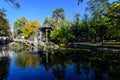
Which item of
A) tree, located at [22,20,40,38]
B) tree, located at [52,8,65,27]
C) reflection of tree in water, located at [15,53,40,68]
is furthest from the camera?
tree, located at [52,8,65,27]

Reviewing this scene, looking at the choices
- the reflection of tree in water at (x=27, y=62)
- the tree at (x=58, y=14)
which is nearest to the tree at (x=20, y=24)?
the tree at (x=58, y=14)

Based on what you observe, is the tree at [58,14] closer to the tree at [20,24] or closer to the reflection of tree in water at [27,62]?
the tree at [20,24]

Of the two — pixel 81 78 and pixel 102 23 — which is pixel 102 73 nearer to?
pixel 81 78

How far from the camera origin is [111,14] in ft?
111

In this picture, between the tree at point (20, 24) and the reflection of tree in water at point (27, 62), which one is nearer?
the reflection of tree in water at point (27, 62)

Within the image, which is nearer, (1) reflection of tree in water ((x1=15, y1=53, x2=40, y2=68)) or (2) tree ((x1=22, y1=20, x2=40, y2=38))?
(1) reflection of tree in water ((x1=15, y1=53, x2=40, y2=68))

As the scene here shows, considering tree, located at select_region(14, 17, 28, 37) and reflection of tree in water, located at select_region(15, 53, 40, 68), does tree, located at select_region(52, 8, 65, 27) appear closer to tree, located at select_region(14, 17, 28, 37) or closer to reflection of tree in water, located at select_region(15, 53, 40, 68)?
Answer: tree, located at select_region(14, 17, 28, 37)

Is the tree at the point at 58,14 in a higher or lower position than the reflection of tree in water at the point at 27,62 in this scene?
higher

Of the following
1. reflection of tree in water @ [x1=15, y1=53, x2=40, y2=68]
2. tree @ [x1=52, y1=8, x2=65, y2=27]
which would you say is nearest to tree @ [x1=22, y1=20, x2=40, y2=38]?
tree @ [x1=52, y1=8, x2=65, y2=27]

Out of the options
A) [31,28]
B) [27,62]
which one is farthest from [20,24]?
[27,62]

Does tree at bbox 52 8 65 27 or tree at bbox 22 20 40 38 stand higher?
tree at bbox 52 8 65 27

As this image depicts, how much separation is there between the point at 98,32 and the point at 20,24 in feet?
191

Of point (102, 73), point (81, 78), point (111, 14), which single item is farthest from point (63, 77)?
point (111, 14)

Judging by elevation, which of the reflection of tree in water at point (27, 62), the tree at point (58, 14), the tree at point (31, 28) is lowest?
the reflection of tree in water at point (27, 62)
